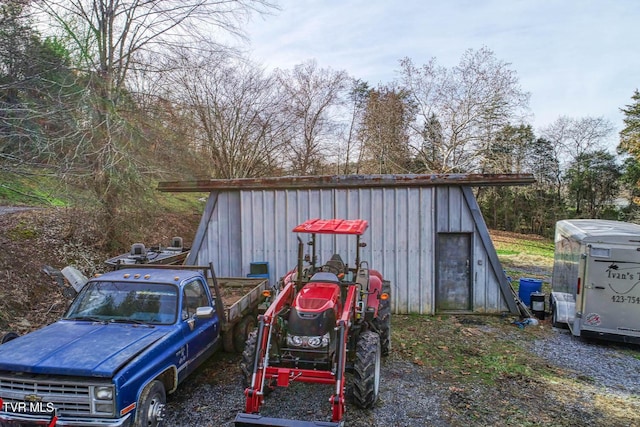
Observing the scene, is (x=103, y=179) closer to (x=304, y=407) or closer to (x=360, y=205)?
(x=360, y=205)

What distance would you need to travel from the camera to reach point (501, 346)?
7.04 m

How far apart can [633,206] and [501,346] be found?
26.0 meters

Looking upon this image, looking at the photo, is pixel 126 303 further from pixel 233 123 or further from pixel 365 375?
pixel 233 123

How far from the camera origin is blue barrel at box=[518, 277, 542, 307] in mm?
9734

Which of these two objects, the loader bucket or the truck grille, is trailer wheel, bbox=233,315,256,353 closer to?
the loader bucket

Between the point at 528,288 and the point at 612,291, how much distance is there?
264cm

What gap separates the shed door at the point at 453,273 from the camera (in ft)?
29.4

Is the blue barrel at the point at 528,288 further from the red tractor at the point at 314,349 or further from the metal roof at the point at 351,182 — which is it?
the red tractor at the point at 314,349

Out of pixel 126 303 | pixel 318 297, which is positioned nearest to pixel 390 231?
pixel 318 297

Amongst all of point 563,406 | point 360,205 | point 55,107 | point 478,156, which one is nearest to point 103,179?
point 55,107

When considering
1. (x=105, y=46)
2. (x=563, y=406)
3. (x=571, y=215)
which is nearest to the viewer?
(x=563, y=406)

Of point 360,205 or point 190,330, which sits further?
point 360,205

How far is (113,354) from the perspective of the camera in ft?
12.5

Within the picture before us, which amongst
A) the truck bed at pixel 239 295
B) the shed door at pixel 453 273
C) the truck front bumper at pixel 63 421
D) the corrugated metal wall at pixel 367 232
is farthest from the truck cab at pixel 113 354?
the shed door at pixel 453 273
